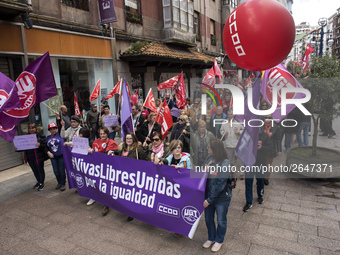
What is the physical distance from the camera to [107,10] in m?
11.2

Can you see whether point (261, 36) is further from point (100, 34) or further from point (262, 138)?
point (100, 34)

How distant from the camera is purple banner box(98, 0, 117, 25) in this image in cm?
1115

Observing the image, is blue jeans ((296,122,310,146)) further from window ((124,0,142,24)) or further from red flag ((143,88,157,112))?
window ((124,0,142,24))

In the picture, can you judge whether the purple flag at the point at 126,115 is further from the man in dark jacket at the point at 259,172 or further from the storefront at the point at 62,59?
the man in dark jacket at the point at 259,172

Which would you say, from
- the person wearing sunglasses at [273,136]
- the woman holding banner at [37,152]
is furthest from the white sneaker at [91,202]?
the person wearing sunglasses at [273,136]

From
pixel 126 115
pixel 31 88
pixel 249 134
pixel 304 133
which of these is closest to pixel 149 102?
pixel 126 115

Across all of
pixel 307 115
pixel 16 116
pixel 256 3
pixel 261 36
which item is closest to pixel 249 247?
pixel 307 115

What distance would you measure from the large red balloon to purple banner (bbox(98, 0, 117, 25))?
334 inches

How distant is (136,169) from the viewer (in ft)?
15.3

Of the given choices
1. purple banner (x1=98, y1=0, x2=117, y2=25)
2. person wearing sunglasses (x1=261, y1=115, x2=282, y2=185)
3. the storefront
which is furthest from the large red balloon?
purple banner (x1=98, y1=0, x2=117, y2=25)

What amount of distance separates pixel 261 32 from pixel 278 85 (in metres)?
1.90

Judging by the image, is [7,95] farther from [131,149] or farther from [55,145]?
[131,149]

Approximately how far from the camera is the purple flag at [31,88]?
5293 millimetres

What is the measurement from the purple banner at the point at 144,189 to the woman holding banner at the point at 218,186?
15 cm
